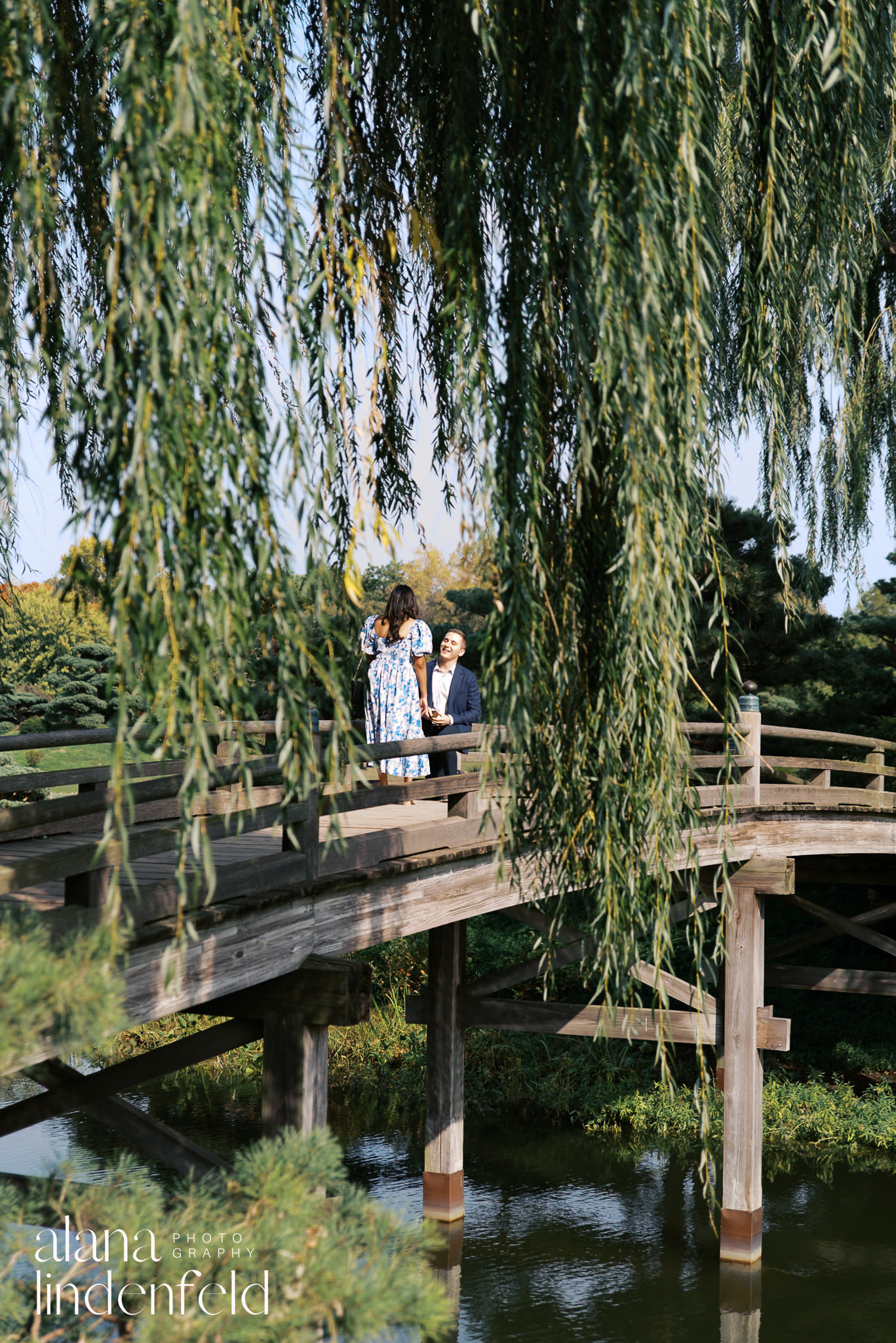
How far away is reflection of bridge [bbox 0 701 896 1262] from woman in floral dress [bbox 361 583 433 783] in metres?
0.50

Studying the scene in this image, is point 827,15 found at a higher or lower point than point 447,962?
higher

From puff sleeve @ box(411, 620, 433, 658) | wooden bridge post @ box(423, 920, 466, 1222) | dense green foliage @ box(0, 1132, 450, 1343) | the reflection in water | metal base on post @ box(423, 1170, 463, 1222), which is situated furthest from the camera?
metal base on post @ box(423, 1170, 463, 1222)

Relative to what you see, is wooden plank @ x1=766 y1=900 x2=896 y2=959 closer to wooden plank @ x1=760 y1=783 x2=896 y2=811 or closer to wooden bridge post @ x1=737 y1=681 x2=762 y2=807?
wooden plank @ x1=760 y1=783 x2=896 y2=811

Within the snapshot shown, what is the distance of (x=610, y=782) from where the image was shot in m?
3.31

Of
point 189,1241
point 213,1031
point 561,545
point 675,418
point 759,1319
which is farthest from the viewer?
point 759,1319

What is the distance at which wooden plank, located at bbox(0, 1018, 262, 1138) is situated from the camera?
4594 millimetres

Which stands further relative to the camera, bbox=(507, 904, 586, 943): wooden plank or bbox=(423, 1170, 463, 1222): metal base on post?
bbox=(423, 1170, 463, 1222): metal base on post

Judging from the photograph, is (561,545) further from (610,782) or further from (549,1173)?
(549,1173)

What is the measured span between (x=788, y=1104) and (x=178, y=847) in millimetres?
11432

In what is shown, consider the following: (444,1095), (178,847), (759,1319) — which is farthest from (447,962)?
(178,847)

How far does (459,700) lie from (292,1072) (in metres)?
2.52

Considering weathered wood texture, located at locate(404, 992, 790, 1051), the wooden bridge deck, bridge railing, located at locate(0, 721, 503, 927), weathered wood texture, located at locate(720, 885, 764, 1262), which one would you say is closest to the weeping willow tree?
bridge railing, located at locate(0, 721, 503, 927)

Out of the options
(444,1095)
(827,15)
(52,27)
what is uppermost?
(827,15)

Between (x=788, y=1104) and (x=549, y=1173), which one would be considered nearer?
Answer: (x=549, y=1173)
